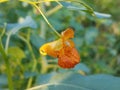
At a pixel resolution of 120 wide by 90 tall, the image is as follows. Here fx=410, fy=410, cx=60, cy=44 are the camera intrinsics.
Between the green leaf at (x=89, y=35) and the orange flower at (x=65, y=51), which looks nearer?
the orange flower at (x=65, y=51)

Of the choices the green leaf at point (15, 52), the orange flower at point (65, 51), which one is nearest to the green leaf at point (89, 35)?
the green leaf at point (15, 52)

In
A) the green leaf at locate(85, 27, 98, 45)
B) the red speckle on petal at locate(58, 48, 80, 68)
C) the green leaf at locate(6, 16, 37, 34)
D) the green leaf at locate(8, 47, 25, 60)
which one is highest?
the red speckle on petal at locate(58, 48, 80, 68)

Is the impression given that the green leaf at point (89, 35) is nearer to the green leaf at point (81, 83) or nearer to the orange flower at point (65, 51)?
the green leaf at point (81, 83)

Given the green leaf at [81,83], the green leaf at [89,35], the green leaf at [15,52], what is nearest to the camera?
the green leaf at [81,83]

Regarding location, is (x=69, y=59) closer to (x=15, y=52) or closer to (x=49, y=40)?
(x=15, y=52)

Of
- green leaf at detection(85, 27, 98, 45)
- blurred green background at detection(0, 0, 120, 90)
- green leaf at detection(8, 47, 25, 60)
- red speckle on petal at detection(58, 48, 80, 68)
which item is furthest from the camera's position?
green leaf at detection(85, 27, 98, 45)

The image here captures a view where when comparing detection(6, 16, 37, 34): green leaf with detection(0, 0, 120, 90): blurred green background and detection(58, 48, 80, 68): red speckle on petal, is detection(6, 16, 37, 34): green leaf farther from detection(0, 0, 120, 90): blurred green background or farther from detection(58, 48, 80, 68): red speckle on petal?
detection(58, 48, 80, 68): red speckle on petal

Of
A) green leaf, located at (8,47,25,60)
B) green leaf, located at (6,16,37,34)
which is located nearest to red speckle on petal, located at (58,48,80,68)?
green leaf, located at (6,16,37,34)
